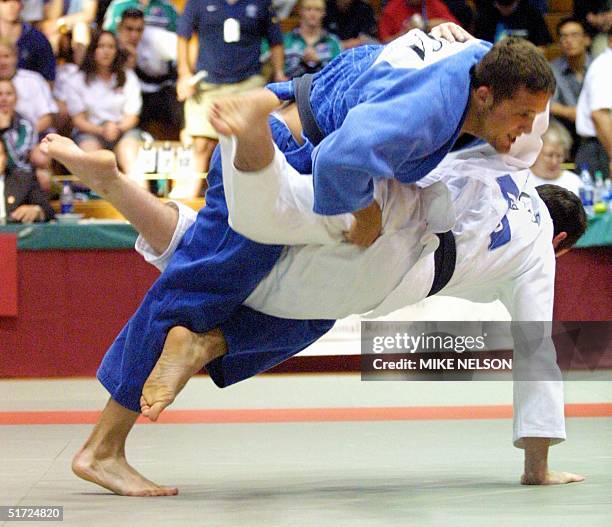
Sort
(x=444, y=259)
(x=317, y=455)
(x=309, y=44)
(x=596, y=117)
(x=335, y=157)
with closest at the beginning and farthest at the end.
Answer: (x=335, y=157) < (x=444, y=259) < (x=317, y=455) < (x=596, y=117) < (x=309, y=44)

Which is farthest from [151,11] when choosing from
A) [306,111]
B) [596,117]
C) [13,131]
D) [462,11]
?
[306,111]

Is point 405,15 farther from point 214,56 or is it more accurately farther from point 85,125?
point 85,125

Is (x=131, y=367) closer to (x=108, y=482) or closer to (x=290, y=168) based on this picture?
(x=108, y=482)

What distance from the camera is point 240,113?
2.92 metres

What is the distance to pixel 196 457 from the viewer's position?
4.29 metres

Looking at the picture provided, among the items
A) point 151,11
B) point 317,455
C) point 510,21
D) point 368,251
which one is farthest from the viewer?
point 510,21

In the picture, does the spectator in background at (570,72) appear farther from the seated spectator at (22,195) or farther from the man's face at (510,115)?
the man's face at (510,115)

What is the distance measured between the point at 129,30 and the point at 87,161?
4077 millimetres

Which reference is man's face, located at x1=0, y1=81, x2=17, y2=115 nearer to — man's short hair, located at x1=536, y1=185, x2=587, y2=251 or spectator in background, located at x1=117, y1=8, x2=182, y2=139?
spectator in background, located at x1=117, y1=8, x2=182, y2=139

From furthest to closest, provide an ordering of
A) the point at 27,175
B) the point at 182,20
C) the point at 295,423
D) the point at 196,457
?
the point at 182,20 < the point at 27,175 < the point at 295,423 < the point at 196,457

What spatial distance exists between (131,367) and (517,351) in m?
1.24

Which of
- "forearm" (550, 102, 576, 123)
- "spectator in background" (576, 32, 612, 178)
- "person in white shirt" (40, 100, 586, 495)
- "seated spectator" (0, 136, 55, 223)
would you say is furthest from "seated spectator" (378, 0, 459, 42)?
"person in white shirt" (40, 100, 586, 495)

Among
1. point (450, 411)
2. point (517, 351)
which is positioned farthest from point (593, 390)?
point (517, 351)

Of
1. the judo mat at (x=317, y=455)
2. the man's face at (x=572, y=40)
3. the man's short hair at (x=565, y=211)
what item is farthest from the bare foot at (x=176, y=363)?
the man's face at (x=572, y=40)
